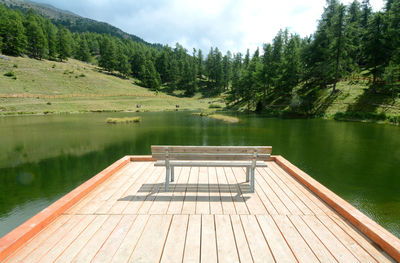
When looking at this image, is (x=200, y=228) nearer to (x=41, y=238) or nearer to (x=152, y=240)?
(x=152, y=240)

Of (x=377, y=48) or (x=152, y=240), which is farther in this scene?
(x=377, y=48)

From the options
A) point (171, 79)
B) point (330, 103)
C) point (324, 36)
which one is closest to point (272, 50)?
point (324, 36)

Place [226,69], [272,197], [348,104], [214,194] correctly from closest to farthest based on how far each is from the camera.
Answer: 1. [272,197]
2. [214,194]
3. [348,104]
4. [226,69]

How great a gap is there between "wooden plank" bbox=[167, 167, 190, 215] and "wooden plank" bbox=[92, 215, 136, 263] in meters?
0.79

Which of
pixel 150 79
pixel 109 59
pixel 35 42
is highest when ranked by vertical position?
pixel 35 42

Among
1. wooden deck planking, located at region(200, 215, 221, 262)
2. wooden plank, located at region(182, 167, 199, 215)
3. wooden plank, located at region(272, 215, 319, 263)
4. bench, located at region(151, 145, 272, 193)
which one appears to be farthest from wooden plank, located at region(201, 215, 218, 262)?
bench, located at region(151, 145, 272, 193)

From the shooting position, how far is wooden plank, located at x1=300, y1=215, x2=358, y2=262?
297cm

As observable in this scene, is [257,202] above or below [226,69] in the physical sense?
below

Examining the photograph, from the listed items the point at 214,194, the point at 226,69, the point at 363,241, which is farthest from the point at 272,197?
the point at 226,69

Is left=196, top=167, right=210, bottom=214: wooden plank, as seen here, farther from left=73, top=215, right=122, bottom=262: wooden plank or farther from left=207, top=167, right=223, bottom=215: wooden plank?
left=73, top=215, right=122, bottom=262: wooden plank

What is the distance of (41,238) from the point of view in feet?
11.1

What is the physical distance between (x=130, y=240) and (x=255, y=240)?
6.53 ft

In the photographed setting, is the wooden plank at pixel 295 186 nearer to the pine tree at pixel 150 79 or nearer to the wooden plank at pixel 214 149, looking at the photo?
the wooden plank at pixel 214 149

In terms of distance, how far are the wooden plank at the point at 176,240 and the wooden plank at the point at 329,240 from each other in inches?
87.4
